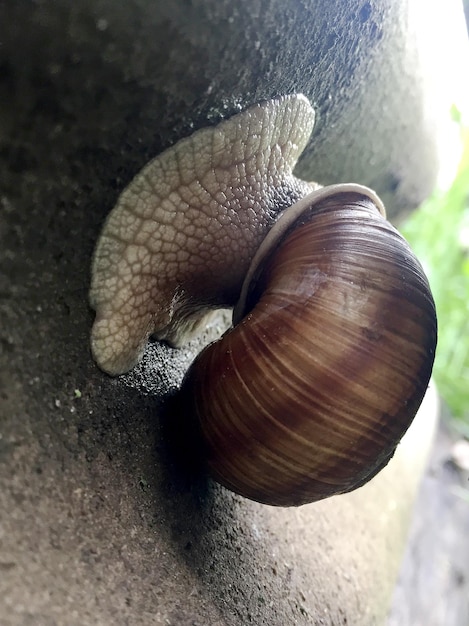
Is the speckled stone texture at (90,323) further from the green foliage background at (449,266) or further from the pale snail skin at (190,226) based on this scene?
the green foliage background at (449,266)

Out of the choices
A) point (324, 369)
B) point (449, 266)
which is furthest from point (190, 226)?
point (449, 266)

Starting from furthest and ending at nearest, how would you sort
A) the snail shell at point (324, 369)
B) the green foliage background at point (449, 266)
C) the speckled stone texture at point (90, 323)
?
the green foliage background at point (449, 266) → the snail shell at point (324, 369) → the speckled stone texture at point (90, 323)

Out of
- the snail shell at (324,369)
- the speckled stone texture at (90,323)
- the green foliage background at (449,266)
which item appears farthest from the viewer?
the green foliage background at (449,266)

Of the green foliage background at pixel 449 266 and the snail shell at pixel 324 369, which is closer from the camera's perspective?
the snail shell at pixel 324 369

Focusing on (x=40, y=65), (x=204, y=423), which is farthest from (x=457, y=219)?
(x=40, y=65)

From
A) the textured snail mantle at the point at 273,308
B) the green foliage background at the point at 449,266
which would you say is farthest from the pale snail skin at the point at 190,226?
the green foliage background at the point at 449,266

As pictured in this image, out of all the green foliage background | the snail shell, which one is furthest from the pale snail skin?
the green foliage background

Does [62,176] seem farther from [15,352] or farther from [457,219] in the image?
[457,219]

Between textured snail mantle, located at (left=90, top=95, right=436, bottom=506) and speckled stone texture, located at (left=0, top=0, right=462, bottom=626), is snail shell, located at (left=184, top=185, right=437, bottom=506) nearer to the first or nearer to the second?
textured snail mantle, located at (left=90, top=95, right=436, bottom=506)
